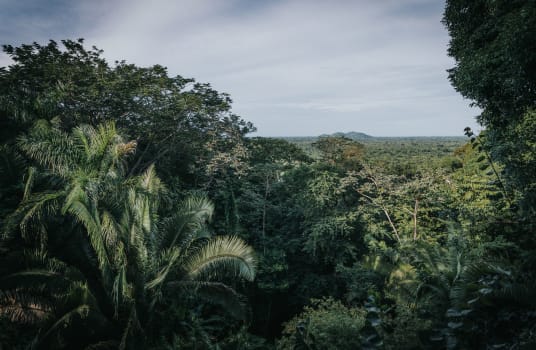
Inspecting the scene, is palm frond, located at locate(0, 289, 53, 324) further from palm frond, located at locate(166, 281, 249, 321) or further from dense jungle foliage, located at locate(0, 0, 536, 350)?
palm frond, located at locate(166, 281, 249, 321)

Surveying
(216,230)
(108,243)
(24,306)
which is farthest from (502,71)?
(216,230)

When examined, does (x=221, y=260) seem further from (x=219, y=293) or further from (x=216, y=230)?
(x=216, y=230)

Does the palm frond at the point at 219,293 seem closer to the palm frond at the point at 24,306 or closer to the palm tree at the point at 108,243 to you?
the palm tree at the point at 108,243

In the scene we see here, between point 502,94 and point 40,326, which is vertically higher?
point 502,94

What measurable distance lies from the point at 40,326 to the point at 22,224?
65.6 inches

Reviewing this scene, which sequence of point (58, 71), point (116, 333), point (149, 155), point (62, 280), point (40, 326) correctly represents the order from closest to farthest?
point (40, 326)
point (62, 280)
point (116, 333)
point (58, 71)
point (149, 155)

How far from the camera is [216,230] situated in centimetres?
1180

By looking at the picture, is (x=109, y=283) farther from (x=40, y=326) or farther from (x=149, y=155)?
(x=149, y=155)

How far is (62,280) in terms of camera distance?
17.3ft

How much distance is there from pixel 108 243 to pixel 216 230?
6374mm

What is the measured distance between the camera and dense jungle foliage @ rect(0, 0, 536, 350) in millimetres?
4305

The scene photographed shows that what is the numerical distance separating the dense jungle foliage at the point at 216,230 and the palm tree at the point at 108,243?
0.11ft

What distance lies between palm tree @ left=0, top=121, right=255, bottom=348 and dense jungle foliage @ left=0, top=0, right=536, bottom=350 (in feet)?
0.11

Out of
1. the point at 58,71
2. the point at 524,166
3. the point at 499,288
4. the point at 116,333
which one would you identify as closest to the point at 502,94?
the point at 524,166
